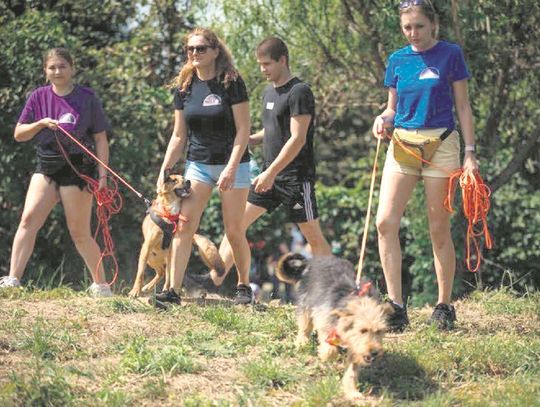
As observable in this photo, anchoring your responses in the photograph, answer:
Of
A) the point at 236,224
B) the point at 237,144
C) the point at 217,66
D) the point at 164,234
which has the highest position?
the point at 217,66

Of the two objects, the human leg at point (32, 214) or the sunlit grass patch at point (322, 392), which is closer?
the sunlit grass patch at point (322, 392)

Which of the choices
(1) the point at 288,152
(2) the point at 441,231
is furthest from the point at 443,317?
(1) the point at 288,152

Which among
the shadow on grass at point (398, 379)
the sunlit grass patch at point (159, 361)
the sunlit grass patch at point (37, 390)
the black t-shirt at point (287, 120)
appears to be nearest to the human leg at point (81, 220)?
the black t-shirt at point (287, 120)

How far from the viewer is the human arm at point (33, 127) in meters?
7.70

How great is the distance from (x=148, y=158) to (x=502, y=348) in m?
6.76

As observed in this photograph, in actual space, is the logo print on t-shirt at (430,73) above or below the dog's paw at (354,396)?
above

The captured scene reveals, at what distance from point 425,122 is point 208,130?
66.4 inches

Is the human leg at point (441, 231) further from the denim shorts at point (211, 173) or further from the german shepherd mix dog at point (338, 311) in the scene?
the denim shorts at point (211, 173)

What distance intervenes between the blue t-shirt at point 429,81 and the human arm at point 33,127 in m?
2.83

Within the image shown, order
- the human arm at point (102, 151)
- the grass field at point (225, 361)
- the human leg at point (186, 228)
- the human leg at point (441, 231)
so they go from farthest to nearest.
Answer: the human arm at point (102, 151)
the human leg at point (186, 228)
the human leg at point (441, 231)
the grass field at point (225, 361)

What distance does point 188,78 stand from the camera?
23.8ft

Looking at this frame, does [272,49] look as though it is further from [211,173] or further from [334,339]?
[334,339]

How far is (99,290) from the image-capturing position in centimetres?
791

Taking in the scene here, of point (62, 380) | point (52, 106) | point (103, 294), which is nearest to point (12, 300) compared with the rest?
point (103, 294)
